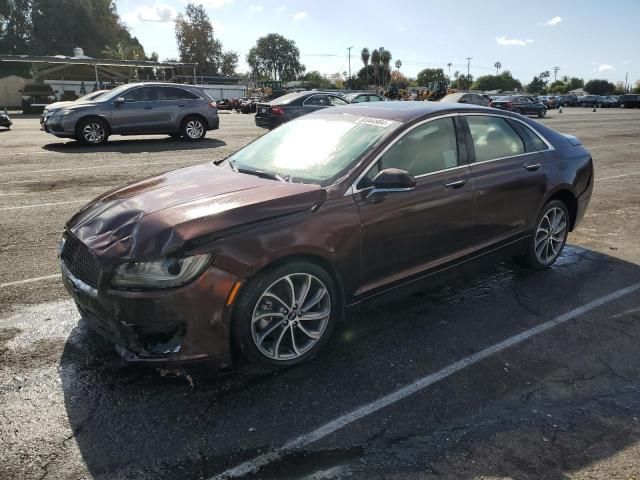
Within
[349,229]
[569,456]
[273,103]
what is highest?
[273,103]

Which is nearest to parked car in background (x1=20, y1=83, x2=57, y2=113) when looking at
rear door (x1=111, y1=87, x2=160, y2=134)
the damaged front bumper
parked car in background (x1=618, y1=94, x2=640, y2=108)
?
rear door (x1=111, y1=87, x2=160, y2=134)

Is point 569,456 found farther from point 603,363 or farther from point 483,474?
point 603,363

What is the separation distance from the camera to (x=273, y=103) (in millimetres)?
17969

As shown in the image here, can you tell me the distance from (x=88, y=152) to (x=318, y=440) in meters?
11.6

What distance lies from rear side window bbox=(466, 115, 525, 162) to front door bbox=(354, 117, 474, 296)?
0.22m

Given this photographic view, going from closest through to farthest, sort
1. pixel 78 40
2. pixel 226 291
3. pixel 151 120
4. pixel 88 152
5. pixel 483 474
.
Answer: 1. pixel 483 474
2. pixel 226 291
3. pixel 88 152
4. pixel 151 120
5. pixel 78 40

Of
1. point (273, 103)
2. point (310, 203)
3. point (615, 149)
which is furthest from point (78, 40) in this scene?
point (310, 203)

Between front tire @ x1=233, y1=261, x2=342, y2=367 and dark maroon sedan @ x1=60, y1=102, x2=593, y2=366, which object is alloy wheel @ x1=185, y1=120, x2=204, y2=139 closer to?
dark maroon sedan @ x1=60, y1=102, x2=593, y2=366

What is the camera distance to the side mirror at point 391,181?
3.50m

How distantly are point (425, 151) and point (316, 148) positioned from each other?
2.80 feet

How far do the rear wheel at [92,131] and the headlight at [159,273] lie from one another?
11902mm

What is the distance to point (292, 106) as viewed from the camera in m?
17.5

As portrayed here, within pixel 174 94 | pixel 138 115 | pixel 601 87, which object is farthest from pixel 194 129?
pixel 601 87

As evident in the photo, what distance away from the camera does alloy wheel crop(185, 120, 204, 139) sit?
1512 centimetres
